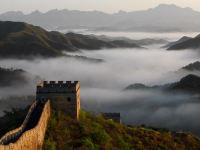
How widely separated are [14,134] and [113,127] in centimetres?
3351

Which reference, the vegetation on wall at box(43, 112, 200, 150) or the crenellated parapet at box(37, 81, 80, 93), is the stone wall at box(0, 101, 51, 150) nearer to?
the vegetation on wall at box(43, 112, 200, 150)

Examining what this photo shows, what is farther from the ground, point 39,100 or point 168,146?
point 39,100

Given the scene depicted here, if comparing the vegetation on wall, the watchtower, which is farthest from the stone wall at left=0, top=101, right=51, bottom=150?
the watchtower

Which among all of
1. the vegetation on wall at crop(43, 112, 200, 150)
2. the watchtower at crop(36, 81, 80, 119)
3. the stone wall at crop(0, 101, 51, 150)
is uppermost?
the watchtower at crop(36, 81, 80, 119)

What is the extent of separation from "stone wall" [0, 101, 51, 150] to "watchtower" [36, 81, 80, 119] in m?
1.77

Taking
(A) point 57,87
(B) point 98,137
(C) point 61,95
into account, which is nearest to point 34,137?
(B) point 98,137

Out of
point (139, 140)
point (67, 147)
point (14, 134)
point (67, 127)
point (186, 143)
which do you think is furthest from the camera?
point (186, 143)

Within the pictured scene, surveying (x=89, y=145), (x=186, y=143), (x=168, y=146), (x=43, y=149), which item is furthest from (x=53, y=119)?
(x=186, y=143)

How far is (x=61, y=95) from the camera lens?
74625 mm

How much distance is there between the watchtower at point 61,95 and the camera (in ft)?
245

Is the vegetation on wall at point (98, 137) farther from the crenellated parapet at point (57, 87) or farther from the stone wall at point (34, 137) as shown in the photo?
the crenellated parapet at point (57, 87)

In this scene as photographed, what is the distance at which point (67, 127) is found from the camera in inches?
2817

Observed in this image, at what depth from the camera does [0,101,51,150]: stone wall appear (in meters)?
42.0

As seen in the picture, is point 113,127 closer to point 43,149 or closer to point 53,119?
point 53,119
